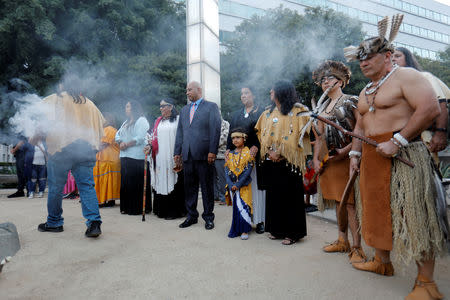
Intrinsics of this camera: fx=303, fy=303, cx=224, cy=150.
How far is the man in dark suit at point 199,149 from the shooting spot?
12.9 feet

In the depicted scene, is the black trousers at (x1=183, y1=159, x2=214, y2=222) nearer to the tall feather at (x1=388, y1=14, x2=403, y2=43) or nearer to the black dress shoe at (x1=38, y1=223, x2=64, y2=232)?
the black dress shoe at (x1=38, y1=223, x2=64, y2=232)

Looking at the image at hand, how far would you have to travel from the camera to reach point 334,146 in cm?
279

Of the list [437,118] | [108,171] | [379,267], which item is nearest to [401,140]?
[437,118]

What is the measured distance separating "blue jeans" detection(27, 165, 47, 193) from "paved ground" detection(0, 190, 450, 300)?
371 centimetres

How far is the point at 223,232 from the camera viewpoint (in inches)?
144

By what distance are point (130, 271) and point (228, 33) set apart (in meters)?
25.2

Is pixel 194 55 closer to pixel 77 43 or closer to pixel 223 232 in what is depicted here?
pixel 223 232

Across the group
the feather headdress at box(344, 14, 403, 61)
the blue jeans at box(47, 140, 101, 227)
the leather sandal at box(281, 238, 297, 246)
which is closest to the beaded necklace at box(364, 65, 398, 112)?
the feather headdress at box(344, 14, 403, 61)

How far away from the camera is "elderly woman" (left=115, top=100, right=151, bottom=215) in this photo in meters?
4.87

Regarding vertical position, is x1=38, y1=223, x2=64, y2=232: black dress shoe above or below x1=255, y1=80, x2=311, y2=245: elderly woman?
below

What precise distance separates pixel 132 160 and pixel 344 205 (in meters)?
3.50

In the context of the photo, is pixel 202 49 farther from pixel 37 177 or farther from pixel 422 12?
pixel 422 12

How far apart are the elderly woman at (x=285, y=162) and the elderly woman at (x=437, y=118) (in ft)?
3.17


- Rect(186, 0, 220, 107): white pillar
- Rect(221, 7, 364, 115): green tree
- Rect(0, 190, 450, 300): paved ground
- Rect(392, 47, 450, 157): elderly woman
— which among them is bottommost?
Rect(0, 190, 450, 300): paved ground
